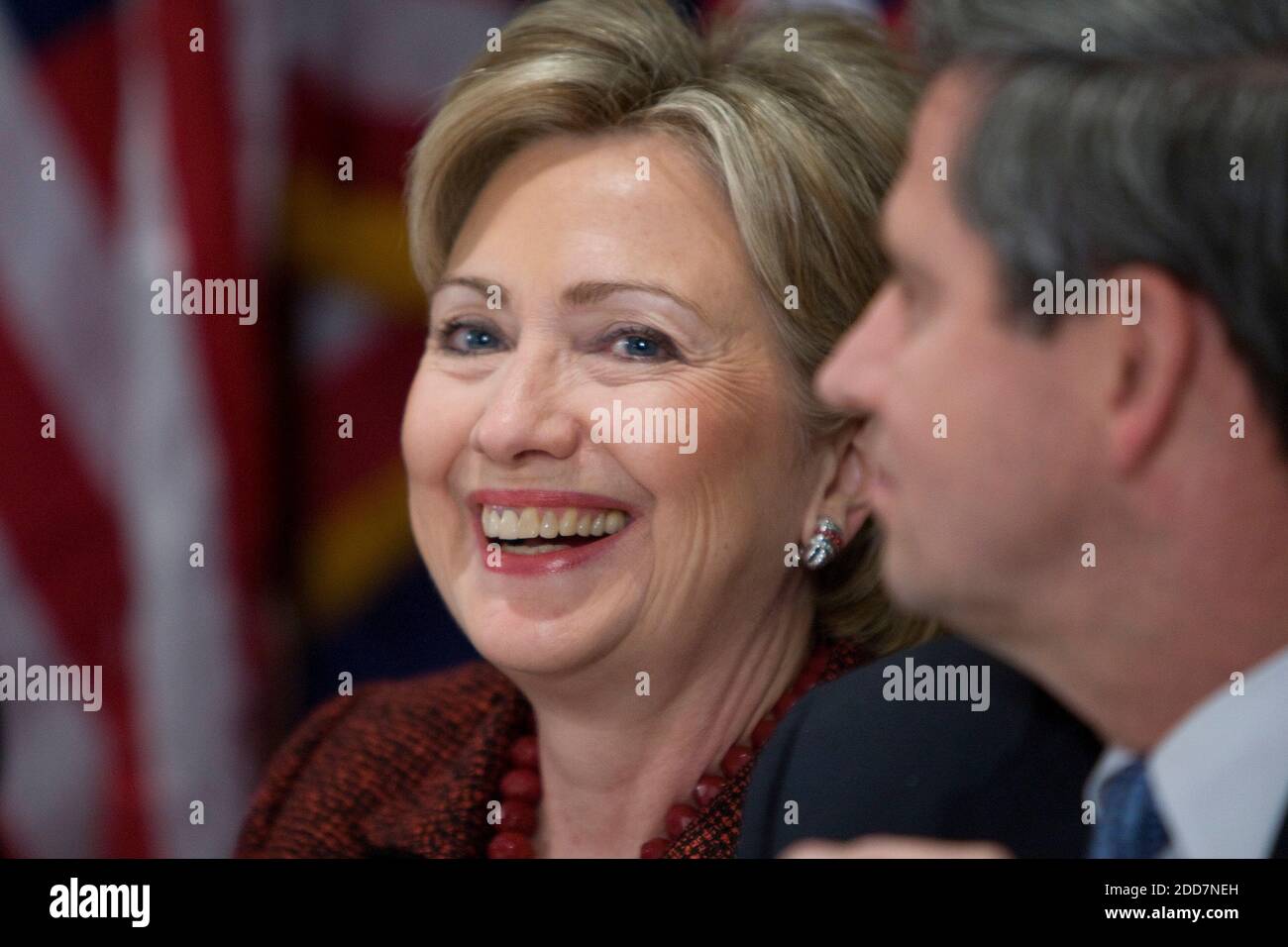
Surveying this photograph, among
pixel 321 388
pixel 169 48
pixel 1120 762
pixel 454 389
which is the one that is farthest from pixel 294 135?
pixel 1120 762

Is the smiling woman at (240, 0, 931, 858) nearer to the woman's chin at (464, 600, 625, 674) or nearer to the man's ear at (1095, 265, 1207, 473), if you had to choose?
the woman's chin at (464, 600, 625, 674)

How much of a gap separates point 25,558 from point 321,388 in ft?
1.78

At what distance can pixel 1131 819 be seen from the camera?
958 millimetres

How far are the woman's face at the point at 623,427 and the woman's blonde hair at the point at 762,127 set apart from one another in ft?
0.11

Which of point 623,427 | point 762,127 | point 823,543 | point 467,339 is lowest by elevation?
point 823,543

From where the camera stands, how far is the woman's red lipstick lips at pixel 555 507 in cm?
141

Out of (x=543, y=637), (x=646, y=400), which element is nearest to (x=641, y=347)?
(x=646, y=400)

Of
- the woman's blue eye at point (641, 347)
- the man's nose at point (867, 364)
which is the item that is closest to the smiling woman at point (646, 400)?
the woman's blue eye at point (641, 347)

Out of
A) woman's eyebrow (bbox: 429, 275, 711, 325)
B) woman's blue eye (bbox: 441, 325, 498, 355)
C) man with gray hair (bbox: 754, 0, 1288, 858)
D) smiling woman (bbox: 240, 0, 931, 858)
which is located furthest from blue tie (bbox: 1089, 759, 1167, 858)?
woman's blue eye (bbox: 441, 325, 498, 355)

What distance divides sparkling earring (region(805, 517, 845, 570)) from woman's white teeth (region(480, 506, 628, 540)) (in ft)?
0.57

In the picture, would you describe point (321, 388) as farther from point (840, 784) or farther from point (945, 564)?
point (945, 564)

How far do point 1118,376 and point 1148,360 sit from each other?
0.06 ft

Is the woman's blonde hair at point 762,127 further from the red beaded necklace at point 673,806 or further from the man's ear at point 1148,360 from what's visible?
the man's ear at point 1148,360

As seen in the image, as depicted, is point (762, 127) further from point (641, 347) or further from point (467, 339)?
point (467, 339)
